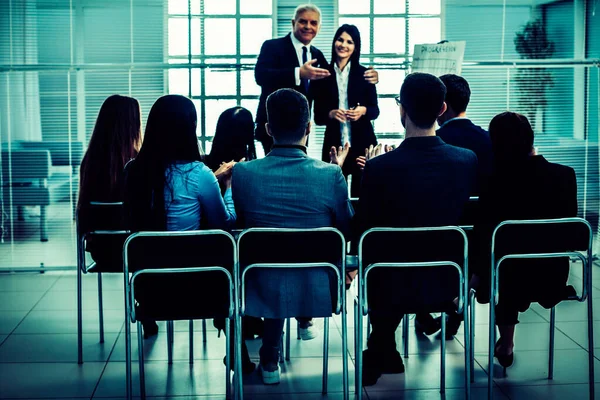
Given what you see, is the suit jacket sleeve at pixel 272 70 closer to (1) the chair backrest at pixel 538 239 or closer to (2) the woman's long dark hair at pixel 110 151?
(2) the woman's long dark hair at pixel 110 151

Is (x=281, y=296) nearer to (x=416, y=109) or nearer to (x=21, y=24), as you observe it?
(x=416, y=109)

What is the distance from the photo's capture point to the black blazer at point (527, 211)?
304cm

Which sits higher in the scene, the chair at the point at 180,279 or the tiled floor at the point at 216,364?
the chair at the point at 180,279

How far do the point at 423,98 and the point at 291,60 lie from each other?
1.88 m

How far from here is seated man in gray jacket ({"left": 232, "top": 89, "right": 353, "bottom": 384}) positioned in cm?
283

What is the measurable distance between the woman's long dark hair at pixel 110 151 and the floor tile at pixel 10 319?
38.4 inches

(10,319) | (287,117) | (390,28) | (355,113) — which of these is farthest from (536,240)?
(390,28)

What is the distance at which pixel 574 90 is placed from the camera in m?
5.73

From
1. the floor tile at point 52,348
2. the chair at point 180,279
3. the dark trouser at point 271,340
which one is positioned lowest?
the floor tile at point 52,348

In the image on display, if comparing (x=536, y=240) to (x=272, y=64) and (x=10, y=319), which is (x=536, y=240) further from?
(x=10, y=319)

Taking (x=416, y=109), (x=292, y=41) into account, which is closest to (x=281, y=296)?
(x=416, y=109)

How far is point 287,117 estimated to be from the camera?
2916mm

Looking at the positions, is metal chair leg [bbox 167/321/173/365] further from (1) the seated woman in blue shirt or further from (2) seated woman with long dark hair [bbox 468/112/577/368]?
(2) seated woman with long dark hair [bbox 468/112/577/368]

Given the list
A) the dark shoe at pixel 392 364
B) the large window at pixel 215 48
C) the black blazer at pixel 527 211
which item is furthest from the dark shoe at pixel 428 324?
the large window at pixel 215 48
